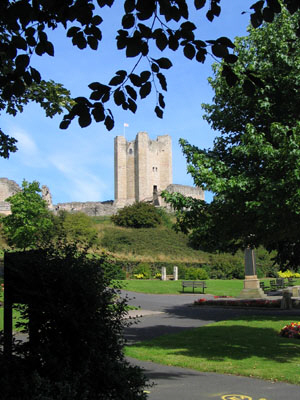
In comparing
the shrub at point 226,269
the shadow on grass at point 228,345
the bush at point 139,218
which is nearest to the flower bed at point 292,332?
the shadow on grass at point 228,345

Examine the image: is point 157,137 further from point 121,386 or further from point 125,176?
point 121,386

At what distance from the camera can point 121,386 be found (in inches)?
161

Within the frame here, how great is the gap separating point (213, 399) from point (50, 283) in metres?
3.06

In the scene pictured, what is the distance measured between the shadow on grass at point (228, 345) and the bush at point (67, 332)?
185 inches

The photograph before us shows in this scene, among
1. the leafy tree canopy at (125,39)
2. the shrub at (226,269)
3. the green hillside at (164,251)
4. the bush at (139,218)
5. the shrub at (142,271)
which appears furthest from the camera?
the bush at (139,218)

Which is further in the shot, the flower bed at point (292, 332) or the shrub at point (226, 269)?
the shrub at point (226, 269)

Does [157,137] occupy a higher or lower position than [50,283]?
higher

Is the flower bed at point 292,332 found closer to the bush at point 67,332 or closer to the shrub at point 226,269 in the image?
the bush at point 67,332

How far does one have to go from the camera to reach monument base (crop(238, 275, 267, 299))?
2234cm

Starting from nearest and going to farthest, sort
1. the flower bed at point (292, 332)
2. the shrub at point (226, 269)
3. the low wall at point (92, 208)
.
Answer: the flower bed at point (292, 332), the shrub at point (226, 269), the low wall at point (92, 208)

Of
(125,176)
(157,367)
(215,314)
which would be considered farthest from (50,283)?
(125,176)

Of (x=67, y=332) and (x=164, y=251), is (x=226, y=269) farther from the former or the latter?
(x=67, y=332)

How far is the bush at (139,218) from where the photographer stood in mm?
56156

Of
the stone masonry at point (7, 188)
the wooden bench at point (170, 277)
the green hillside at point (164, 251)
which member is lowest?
the wooden bench at point (170, 277)
